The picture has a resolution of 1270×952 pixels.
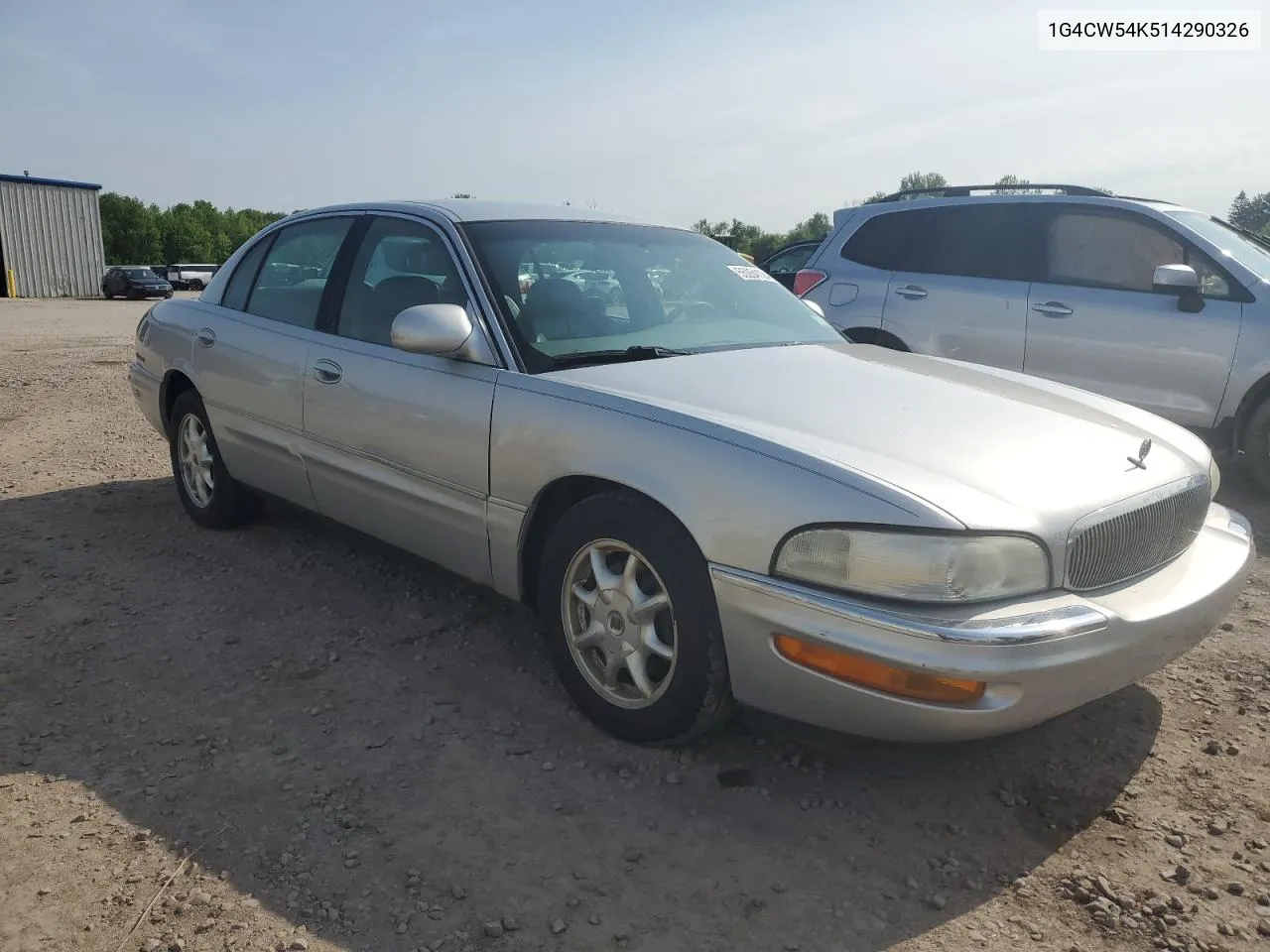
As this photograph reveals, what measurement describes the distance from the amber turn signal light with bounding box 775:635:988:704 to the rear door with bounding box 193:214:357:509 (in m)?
2.47

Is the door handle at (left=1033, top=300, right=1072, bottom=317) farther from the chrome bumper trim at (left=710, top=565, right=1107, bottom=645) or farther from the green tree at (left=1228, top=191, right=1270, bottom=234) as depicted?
the green tree at (left=1228, top=191, right=1270, bottom=234)

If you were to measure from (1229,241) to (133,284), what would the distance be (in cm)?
3689

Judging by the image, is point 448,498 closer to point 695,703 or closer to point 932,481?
point 695,703

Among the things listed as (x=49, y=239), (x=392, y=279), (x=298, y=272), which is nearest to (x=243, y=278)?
(x=298, y=272)

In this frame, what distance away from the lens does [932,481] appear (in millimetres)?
2428

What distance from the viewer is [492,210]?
3.83 metres

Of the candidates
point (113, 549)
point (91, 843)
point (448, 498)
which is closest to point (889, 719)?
point (448, 498)

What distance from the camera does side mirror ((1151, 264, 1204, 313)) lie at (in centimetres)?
568

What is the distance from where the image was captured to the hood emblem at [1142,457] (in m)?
2.81

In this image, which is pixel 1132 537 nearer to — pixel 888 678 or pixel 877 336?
pixel 888 678

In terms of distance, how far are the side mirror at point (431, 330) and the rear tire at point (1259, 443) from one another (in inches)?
184

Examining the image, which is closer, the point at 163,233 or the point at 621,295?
the point at 621,295

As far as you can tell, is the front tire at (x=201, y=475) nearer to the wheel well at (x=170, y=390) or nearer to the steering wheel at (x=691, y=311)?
the wheel well at (x=170, y=390)

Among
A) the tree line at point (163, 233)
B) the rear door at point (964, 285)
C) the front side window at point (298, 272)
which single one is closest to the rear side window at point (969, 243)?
the rear door at point (964, 285)
